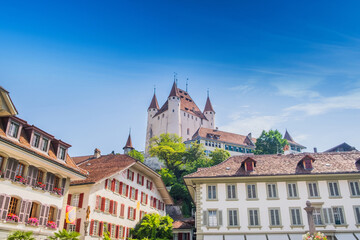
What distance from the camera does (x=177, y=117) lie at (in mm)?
114500

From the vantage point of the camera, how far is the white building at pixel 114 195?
105ft

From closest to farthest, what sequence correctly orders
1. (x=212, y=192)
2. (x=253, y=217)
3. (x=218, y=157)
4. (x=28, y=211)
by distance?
(x=28, y=211), (x=253, y=217), (x=212, y=192), (x=218, y=157)

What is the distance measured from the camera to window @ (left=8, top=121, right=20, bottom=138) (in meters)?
23.0

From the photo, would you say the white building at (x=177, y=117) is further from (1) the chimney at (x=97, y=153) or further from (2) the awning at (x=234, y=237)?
(2) the awning at (x=234, y=237)

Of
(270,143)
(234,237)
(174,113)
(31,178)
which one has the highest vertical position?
(174,113)

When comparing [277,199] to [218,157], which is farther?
[218,157]

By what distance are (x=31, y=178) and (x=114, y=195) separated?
1276 cm

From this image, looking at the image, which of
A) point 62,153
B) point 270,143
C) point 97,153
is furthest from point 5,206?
point 270,143

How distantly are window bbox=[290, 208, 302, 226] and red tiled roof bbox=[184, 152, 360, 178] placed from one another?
3.68 meters

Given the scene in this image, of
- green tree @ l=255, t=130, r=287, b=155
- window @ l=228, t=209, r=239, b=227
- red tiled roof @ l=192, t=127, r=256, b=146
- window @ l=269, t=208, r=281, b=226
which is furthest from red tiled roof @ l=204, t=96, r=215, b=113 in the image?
window @ l=269, t=208, r=281, b=226

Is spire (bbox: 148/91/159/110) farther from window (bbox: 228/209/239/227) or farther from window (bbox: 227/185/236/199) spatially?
window (bbox: 228/209/239/227)

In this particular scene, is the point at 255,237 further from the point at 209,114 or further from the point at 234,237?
the point at 209,114

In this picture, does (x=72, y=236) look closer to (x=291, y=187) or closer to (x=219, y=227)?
(x=219, y=227)

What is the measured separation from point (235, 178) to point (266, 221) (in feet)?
16.7
